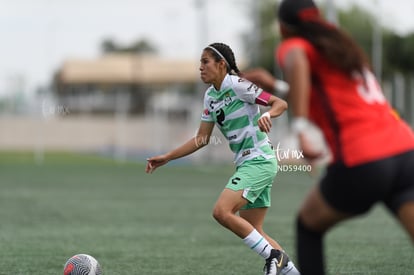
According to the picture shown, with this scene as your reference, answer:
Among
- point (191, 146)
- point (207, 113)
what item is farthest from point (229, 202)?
point (207, 113)

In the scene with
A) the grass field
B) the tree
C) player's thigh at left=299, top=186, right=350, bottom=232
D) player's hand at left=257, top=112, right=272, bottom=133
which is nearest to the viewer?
player's thigh at left=299, top=186, right=350, bottom=232

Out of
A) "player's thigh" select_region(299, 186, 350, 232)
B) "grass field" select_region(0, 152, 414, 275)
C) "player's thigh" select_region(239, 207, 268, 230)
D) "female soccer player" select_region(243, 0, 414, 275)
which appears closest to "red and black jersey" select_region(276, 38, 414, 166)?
"female soccer player" select_region(243, 0, 414, 275)

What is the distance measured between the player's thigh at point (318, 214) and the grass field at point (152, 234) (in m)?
3.69

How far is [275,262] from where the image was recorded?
329 inches

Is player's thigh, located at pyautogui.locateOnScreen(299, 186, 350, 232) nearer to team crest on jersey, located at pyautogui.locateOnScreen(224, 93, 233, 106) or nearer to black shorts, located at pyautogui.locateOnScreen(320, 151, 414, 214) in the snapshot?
black shorts, located at pyautogui.locateOnScreen(320, 151, 414, 214)

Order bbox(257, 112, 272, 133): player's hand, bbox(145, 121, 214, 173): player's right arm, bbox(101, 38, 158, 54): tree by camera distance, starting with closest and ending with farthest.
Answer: bbox(257, 112, 272, 133): player's hand < bbox(145, 121, 214, 173): player's right arm < bbox(101, 38, 158, 54): tree

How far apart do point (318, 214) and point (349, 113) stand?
63 centimetres

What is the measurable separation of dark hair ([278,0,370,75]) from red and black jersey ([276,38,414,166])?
0.05 metres

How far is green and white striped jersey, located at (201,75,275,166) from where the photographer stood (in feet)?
28.2

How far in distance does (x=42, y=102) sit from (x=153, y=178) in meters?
29.5

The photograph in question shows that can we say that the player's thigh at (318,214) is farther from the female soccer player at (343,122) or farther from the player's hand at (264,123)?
the player's hand at (264,123)

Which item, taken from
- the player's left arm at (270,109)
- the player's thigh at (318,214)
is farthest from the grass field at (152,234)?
the player's thigh at (318,214)

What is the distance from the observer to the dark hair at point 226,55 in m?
8.69

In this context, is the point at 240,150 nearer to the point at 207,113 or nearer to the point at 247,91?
the point at 207,113
